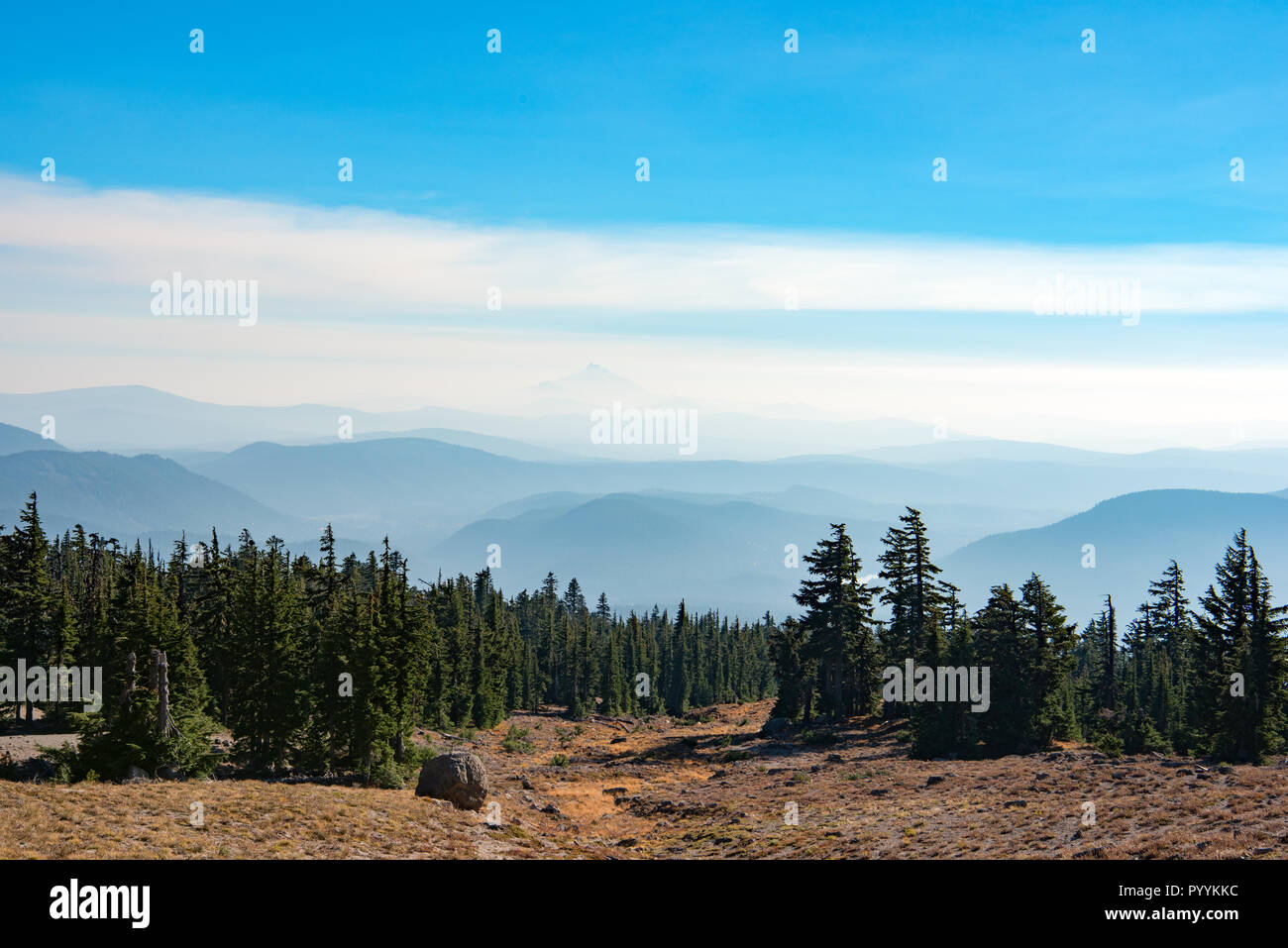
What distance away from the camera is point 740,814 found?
4019 centimetres

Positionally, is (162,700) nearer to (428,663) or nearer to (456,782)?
(456,782)

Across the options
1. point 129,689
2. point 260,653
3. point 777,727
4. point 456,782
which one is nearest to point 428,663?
point 260,653

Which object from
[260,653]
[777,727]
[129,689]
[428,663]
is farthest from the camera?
[777,727]

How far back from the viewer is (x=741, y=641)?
144125 millimetres

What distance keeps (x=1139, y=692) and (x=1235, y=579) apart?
30.1 meters

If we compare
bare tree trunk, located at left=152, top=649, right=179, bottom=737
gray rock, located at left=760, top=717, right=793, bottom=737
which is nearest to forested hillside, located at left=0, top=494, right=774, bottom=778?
bare tree trunk, located at left=152, top=649, right=179, bottom=737

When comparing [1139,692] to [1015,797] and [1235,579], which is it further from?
[1015,797]

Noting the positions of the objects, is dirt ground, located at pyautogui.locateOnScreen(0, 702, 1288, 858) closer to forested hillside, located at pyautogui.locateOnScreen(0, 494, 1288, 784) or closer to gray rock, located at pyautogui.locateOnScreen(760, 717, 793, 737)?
forested hillside, located at pyautogui.locateOnScreen(0, 494, 1288, 784)

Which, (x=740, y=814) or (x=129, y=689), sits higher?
(x=129, y=689)

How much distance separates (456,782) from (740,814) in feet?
46.1

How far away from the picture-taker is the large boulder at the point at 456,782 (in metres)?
35.3

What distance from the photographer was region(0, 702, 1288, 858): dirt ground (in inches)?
941
